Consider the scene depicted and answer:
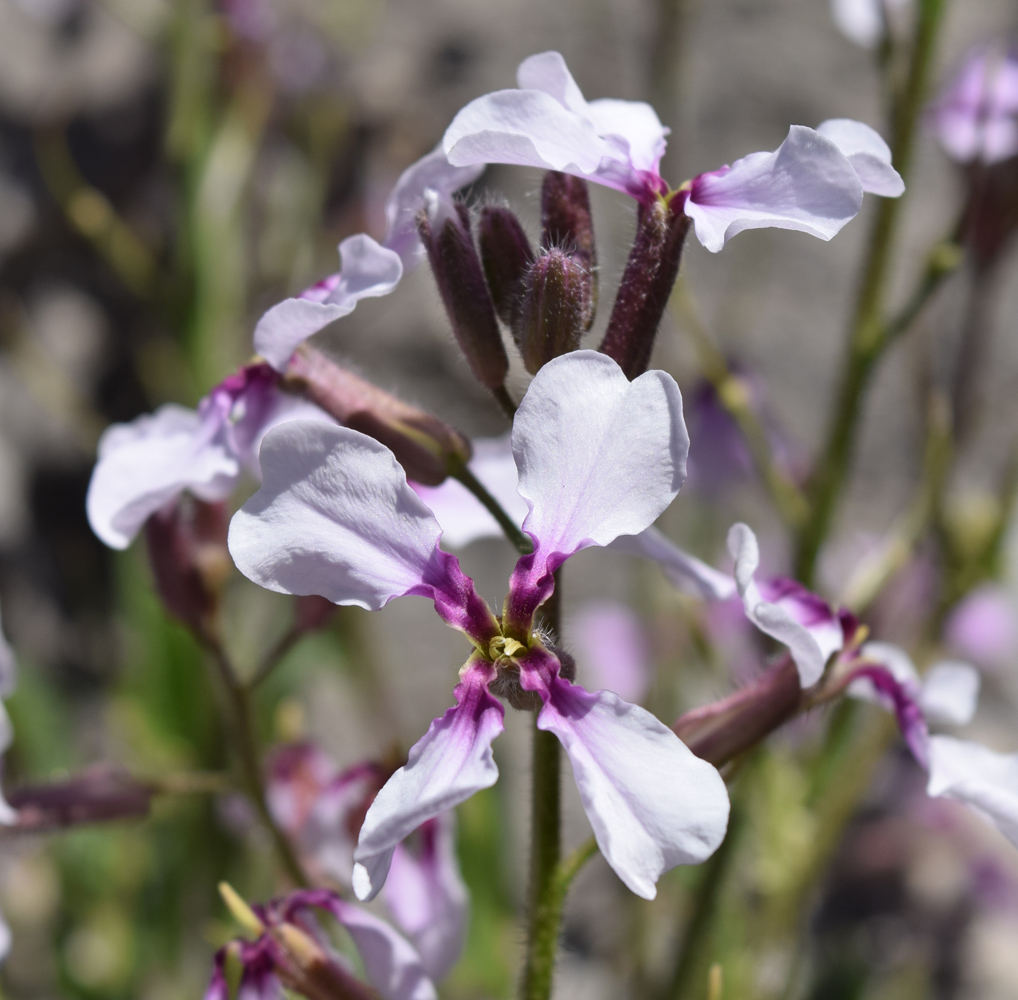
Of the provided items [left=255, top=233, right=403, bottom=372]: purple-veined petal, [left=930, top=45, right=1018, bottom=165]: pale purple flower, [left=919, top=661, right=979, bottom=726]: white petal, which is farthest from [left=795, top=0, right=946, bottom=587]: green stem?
[left=255, top=233, right=403, bottom=372]: purple-veined petal

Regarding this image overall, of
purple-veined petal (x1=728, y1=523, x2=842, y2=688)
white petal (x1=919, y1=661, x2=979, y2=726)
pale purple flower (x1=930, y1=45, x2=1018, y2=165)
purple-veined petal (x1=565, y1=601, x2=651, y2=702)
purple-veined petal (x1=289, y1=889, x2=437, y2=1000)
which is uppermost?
pale purple flower (x1=930, y1=45, x2=1018, y2=165)

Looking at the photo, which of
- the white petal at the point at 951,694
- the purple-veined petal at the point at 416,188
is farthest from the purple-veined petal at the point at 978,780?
the purple-veined petal at the point at 416,188

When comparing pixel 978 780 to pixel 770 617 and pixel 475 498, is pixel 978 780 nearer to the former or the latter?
pixel 770 617

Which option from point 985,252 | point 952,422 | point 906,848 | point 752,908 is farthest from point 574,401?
point 906,848

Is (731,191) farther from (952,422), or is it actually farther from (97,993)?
(97,993)

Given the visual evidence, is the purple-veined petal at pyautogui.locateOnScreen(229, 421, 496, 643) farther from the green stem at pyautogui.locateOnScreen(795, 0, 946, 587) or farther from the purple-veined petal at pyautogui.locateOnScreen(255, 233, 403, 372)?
the green stem at pyautogui.locateOnScreen(795, 0, 946, 587)

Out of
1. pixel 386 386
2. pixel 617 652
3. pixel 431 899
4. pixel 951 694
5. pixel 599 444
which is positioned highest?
pixel 599 444

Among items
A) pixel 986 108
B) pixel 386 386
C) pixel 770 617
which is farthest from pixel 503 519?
pixel 386 386
